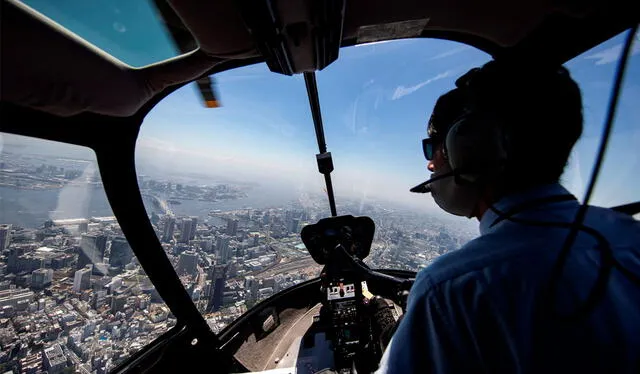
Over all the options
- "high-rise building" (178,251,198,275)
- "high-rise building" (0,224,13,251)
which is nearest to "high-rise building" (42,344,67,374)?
"high-rise building" (0,224,13,251)

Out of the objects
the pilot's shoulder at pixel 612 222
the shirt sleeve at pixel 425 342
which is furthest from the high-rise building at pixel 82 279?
the pilot's shoulder at pixel 612 222

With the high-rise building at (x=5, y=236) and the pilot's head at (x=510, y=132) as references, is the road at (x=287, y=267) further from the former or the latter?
the pilot's head at (x=510, y=132)

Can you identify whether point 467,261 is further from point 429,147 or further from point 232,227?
point 232,227

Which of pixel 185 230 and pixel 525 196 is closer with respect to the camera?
pixel 525 196

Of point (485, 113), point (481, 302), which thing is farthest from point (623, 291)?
point (485, 113)

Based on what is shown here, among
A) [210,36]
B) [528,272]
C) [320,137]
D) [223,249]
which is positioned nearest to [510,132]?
[528,272]

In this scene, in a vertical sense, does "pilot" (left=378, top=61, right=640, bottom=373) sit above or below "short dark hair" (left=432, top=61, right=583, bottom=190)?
below

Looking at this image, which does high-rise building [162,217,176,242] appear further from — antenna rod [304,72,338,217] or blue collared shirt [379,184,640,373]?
blue collared shirt [379,184,640,373]
